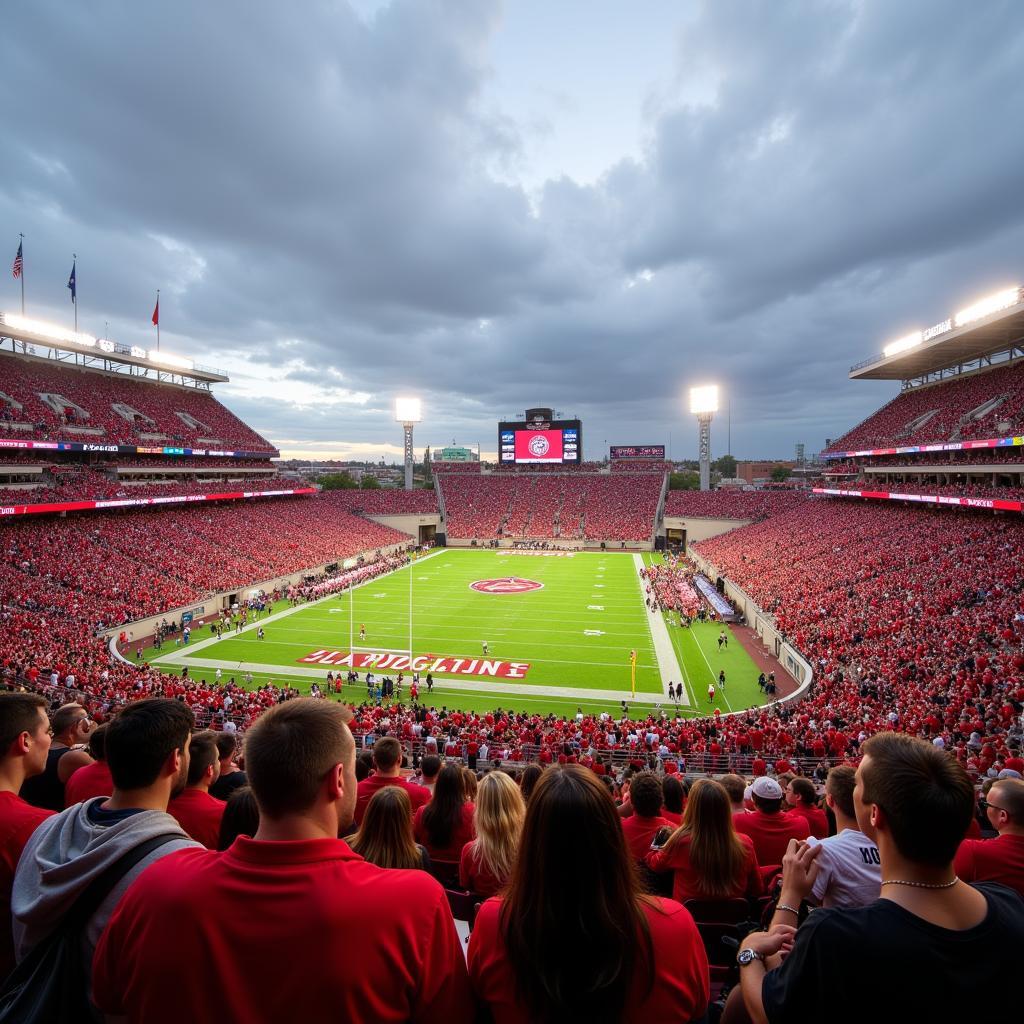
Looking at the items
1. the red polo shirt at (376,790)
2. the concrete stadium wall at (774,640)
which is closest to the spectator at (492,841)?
the red polo shirt at (376,790)

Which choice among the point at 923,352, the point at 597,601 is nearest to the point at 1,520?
the point at 597,601

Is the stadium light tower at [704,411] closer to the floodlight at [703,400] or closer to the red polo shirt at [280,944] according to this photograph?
the floodlight at [703,400]

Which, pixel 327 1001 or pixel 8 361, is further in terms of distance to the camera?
→ pixel 8 361

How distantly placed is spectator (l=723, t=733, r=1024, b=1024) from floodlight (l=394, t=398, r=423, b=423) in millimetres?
85804

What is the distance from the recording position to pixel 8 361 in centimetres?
4475

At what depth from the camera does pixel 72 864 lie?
7.11 feet

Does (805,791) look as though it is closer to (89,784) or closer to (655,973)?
(655,973)

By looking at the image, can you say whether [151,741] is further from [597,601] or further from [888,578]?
[597,601]

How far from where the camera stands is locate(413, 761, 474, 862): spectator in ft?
17.2

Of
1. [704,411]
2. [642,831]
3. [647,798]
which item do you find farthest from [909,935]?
[704,411]

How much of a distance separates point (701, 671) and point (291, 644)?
1950 cm

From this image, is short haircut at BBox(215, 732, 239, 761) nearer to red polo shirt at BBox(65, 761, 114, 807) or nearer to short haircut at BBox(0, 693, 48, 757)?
red polo shirt at BBox(65, 761, 114, 807)

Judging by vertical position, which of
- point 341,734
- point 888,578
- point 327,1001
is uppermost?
point 341,734

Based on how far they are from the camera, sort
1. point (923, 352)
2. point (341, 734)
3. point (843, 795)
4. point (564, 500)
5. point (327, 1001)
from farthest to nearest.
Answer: point (564, 500) → point (923, 352) → point (843, 795) → point (341, 734) → point (327, 1001)
